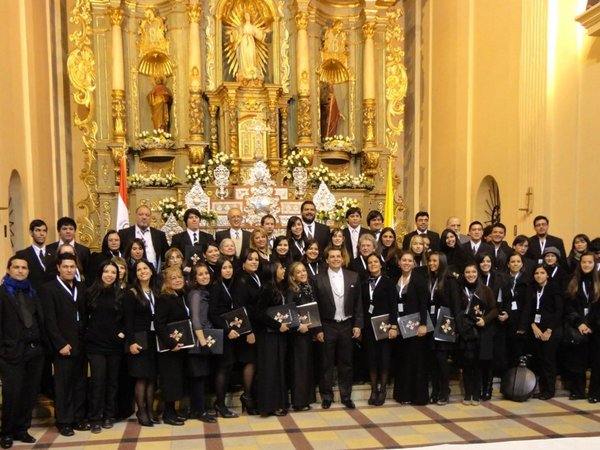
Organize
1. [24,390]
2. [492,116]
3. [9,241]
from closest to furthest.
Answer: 1. [24,390]
2. [9,241]
3. [492,116]

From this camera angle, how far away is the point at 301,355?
6.16 m

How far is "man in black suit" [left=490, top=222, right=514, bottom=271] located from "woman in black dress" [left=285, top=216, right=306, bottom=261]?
249 centimetres

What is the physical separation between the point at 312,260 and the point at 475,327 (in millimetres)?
1931

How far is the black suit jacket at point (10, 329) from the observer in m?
5.06

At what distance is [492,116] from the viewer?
11195mm

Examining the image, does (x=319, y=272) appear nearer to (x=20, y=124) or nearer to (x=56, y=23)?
(x=20, y=124)

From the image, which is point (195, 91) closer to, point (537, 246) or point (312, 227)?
point (312, 227)

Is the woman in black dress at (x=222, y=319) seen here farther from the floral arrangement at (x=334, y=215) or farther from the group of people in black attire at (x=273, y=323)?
the floral arrangement at (x=334, y=215)

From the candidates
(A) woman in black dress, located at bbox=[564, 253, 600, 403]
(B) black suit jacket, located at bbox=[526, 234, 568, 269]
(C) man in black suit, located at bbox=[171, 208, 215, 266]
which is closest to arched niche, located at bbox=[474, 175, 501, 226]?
(B) black suit jacket, located at bbox=[526, 234, 568, 269]

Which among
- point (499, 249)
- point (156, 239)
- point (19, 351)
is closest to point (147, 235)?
point (156, 239)

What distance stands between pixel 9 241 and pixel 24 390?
4918mm

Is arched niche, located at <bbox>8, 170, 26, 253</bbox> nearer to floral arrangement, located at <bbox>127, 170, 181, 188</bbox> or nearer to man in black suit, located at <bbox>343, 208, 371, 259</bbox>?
floral arrangement, located at <bbox>127, 170, 181, 188</bbox>

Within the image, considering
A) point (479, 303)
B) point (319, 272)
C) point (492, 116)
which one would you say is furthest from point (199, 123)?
point (479, 303)

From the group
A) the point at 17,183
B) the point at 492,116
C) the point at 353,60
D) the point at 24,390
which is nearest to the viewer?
the point at 24,390
